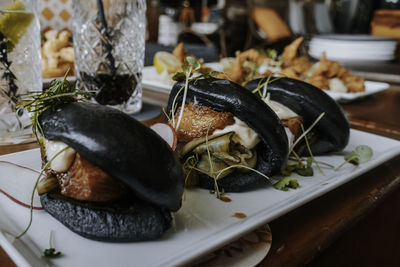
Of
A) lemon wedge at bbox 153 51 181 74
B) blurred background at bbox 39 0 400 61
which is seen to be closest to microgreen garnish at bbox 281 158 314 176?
lemon wedge at bbox 153 51 181 74

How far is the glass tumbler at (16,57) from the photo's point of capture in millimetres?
1141

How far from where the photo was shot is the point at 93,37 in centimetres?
153

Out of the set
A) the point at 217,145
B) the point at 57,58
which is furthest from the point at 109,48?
the point at 217,145

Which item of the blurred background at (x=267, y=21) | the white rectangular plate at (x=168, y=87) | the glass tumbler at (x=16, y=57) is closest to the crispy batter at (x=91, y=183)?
the glass tumbler at (x=16, y=57)

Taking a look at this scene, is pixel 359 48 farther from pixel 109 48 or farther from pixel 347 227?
pixel 347 227

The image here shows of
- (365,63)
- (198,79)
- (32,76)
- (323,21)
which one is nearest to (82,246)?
(198,79)

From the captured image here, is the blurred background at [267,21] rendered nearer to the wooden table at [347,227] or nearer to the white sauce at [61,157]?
the wooden table at [347,227]

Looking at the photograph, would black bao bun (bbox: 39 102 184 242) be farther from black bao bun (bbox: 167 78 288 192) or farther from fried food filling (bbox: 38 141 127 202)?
black bao bun (bbox: 167 78 288 192)

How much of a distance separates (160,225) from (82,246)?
13 centimetres

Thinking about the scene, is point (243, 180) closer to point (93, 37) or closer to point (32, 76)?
point (32, 76)

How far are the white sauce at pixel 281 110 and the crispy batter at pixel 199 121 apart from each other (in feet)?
0.77

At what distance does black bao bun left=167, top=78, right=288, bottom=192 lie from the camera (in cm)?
89

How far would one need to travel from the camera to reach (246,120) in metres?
0.90

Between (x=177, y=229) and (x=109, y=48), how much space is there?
1.05m
